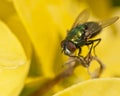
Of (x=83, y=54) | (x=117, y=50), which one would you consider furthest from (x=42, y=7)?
(x=117, y=50)

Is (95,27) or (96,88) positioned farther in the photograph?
(95,27)

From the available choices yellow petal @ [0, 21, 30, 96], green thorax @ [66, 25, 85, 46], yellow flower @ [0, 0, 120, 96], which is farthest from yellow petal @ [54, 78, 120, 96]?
green thorax @ [66, 25, 85, 46]

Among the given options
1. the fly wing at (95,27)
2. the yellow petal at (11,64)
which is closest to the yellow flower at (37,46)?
the yellow petal at (11,64)

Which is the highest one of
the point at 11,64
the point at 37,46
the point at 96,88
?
the point at 37,46

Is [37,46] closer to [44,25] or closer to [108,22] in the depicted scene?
[44,25]

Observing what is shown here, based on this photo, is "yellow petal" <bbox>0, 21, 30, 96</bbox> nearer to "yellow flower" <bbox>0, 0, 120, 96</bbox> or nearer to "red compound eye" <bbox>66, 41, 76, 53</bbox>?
"yellow flower" <bbox>0, 0, 120, 96</bbox>

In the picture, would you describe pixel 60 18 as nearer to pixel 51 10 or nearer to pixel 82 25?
pixel 51 10

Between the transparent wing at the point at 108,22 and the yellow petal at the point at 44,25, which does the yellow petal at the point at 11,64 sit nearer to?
the yellow petal at the point at 44,25

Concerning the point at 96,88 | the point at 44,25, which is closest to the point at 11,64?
the point at 96,88
